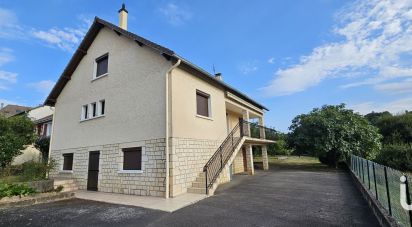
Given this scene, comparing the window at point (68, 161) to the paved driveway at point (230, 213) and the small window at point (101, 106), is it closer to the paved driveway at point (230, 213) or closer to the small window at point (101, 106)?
the small window at point (101, 106)

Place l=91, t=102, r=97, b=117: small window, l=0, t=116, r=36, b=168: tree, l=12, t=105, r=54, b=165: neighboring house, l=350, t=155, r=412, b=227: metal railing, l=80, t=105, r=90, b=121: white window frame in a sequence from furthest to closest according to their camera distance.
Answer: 1. l=12, t=105, r=54, b=165: neighboring house
2. l=0, t=116, r=36, b=168: tree
3. l=80, t=105, r=90, b=121: white window frame
4. l=91, t=102, r=97, b=117: small window
5. l=350, t=155, r=412, b=227: metal railing

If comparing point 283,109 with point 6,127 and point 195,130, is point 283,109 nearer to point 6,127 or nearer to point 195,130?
point 195,130

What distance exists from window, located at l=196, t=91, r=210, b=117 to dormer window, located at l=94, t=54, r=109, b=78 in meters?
5.29

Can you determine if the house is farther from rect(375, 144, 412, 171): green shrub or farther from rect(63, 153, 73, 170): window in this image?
rect(375, 144, 412, 171): green shrub

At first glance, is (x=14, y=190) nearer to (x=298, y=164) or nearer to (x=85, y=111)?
(x=85, y=111)

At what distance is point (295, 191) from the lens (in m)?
8.67

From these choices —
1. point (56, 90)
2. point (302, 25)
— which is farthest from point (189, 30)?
point (56, 90)

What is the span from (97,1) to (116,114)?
5234 millimetres

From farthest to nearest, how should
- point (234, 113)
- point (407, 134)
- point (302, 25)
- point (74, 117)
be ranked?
point (407, 134), point (234, 113), point (74, 117), point (302, 25)

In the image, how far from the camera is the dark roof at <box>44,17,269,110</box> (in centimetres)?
925

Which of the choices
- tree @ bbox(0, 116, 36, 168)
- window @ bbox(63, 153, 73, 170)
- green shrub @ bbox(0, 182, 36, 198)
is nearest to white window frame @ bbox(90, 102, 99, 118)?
window @ bbox(63, 153, 73, 170)

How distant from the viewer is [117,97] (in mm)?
10891

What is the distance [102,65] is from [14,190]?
710cm

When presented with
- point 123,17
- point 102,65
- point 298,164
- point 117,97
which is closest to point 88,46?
point 102,65
